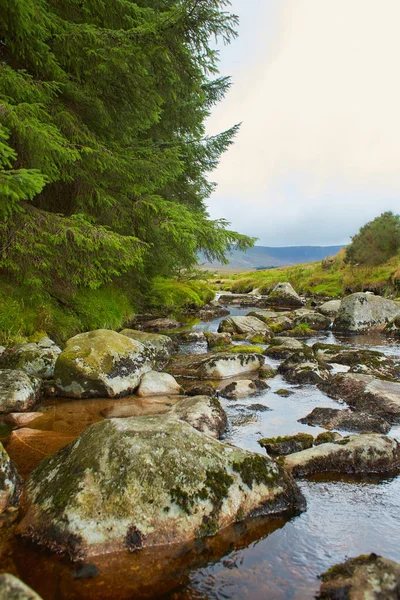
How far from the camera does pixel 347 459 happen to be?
17.2 feet

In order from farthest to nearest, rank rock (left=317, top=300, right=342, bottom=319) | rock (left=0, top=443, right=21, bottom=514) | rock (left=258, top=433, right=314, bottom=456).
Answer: rock (left=317, top=300, right=342, bottom=319)
rock (left=258, top=433, right=314, bottom=456)
rock (left=0, top=443, right=21, bottom=514)

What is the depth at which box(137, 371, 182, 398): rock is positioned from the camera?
8.85 meters

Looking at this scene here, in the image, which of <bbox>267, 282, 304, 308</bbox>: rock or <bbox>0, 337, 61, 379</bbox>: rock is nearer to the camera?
<bbox>0, 337, 61, 379</bbox>: rock

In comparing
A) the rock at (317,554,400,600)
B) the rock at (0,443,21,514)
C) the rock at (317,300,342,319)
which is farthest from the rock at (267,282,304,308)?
the rock at (317,554,400,600)

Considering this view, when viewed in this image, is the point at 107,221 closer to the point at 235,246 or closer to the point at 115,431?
the point at 235,246

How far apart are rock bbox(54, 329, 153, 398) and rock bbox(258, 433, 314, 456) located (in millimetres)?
3958

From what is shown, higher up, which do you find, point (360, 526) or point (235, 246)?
point (235, 246)

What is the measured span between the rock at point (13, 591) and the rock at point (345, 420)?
5647 millimetres

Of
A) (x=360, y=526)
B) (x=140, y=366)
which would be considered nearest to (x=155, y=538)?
(x=360, y=526)

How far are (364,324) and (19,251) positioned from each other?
18128 millimetres

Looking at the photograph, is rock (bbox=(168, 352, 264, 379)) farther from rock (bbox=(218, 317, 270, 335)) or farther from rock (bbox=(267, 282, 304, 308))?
rock (bbox=(267, 282, 304, 308))

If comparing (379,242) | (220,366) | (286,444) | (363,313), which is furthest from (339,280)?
(286,444)

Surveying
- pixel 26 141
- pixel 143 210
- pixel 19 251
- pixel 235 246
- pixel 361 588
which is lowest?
pixel 361 588

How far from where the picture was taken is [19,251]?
30.0ft
